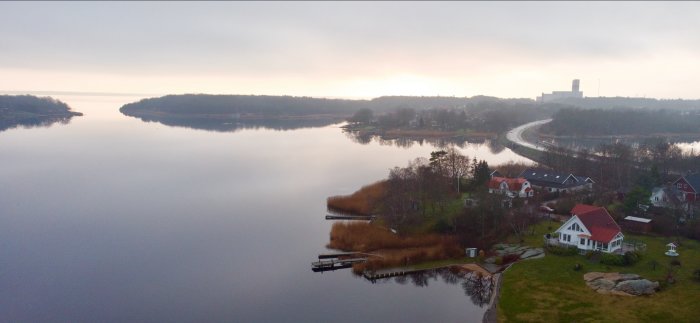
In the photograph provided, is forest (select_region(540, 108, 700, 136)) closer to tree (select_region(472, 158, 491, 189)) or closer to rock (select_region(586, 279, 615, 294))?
tree (select_region(472, 158, 491, 189))

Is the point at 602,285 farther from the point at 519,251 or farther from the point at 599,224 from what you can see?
the point at 599,224

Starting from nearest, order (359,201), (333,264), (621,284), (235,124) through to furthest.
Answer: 1. (621,284)
2. (333,264)
3. (359,201)
4. (235,124)

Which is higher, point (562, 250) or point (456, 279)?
point (562, 250)

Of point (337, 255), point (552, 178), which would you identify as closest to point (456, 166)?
point (552, 178)

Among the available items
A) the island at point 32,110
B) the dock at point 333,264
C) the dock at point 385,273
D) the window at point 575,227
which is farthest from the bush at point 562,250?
the island at point 32,110

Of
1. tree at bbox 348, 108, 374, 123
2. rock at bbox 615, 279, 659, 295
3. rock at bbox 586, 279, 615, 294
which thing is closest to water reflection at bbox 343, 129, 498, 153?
tree at bbox 348, 108, 374, 123

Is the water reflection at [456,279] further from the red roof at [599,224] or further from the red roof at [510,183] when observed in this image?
the red roof at [510,183]
